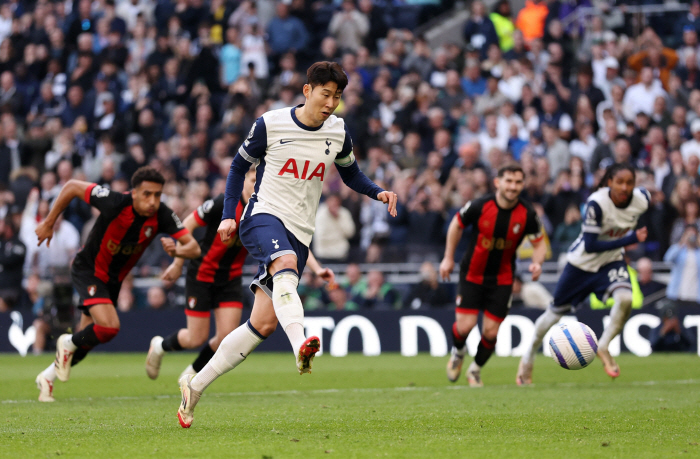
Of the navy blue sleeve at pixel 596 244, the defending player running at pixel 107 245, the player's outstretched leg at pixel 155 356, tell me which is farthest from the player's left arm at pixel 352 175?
the navy blue sleeve at pixel 596 244

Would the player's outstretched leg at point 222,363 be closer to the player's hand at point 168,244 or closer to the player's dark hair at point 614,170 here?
the player's hand at point 168,244

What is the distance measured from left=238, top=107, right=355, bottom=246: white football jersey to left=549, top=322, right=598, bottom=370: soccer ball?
9.69 feet

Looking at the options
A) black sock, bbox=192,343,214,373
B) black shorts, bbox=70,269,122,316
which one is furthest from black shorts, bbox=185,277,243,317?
black shorts, bbox=70,269,122,316

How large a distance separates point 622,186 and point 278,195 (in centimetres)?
510

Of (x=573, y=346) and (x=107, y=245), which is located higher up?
(x=107, y=245)

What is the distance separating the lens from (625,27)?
20625 millimetres

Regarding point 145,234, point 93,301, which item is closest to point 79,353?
point 93,301

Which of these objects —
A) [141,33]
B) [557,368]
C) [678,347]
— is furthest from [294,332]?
[141,33]

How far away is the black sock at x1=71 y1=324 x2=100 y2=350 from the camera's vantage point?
9586 mm

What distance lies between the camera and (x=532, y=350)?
1109 cm

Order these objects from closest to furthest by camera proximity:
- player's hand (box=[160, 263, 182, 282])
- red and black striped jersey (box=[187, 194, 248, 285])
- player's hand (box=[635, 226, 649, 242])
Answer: player's hand (box=[160, 263, 182, 282]) < player's hand (box=[635, 226, 649, 242]) < red and black striped jersey (box=[187, 194, 248, 285])

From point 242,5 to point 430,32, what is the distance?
14.8ft

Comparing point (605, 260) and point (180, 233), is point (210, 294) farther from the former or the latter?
point (605, 260)

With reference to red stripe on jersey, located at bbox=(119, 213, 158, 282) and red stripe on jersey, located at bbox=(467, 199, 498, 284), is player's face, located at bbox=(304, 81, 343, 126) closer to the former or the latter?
red stripe on jersey, located at bbox=(119, 213, 158, 282)
